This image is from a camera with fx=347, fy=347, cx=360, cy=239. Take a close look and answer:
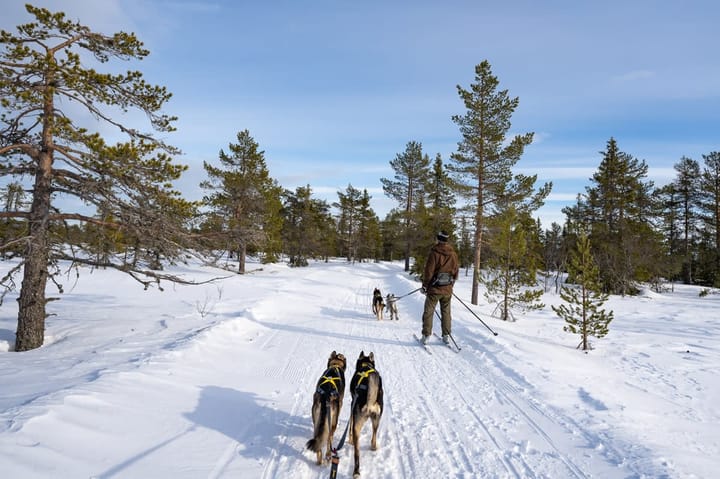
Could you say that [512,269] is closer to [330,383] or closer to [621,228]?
[330,383]

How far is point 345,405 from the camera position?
488 cm

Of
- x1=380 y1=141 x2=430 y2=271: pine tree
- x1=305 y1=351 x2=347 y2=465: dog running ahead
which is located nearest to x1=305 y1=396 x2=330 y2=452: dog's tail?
x1=305 y1=351 x2=347 y2=465: dog running ahead

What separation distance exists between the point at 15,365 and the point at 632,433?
9668mm

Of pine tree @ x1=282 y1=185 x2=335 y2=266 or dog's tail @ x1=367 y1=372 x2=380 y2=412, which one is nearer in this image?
dog's tail @ x1=367 y1=372 x2=380 y2=412

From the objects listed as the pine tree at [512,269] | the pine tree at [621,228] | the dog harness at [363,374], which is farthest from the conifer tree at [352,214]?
the dog harness at [363,374]

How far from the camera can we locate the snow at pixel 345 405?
3332 mm

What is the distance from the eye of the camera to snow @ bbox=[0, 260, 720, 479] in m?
3.33

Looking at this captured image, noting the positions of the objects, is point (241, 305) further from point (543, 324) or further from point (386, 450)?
point (543, 324)

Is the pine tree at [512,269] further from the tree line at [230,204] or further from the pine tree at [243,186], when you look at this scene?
the pine tree at [243,186]

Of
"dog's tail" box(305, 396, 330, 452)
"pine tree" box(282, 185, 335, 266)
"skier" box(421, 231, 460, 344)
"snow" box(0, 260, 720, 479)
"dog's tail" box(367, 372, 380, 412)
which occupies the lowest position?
"snow" box(0, 260, 720, 479)

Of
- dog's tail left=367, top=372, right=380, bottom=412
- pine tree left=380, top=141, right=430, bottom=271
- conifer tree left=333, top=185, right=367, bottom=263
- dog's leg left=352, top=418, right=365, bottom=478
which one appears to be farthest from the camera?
conifer tree left=333, top=185, right=367, bottom=263

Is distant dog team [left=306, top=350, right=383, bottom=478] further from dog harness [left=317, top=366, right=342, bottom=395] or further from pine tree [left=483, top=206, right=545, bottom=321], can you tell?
pine tree [left=483, top=206, right=545, bottom=321]

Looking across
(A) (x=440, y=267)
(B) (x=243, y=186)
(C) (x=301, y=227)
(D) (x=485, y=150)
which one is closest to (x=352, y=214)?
(C) (x=301, y=227)

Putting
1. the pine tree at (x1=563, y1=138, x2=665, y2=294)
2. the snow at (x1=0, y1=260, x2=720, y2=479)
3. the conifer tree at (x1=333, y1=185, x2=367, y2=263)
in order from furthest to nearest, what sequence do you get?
the conifer tree at (x1=333, y1=185, x2=367, y2=263) → the pine tree at (x1=563, y1=138, x2=665, y2=294) → the snow at (x1=0, y1=260, x2=720, y2=479)
